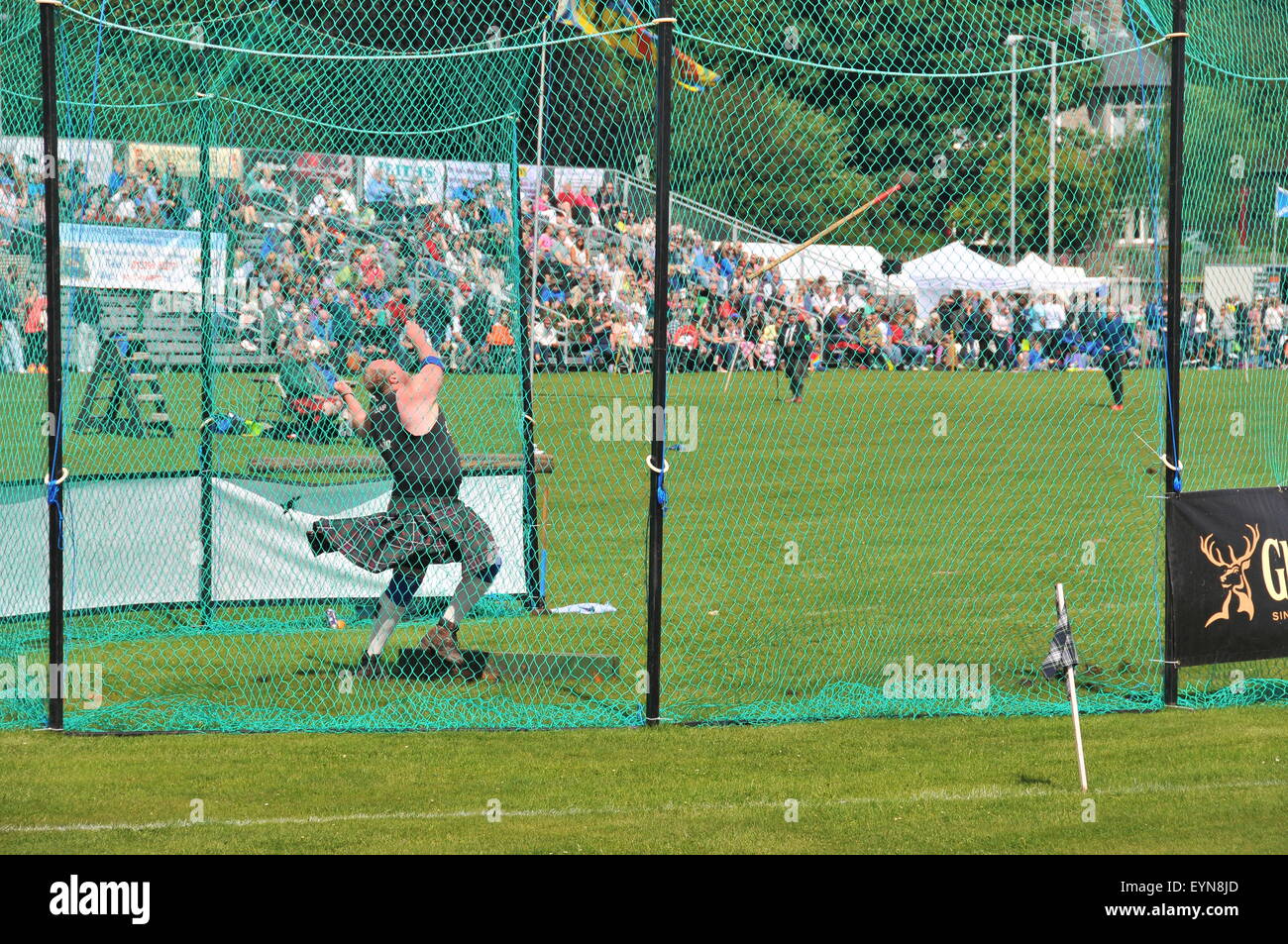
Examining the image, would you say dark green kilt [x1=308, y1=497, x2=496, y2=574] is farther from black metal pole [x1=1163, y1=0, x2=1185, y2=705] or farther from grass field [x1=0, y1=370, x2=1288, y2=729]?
black metal pole [x1=1163, y1=0, x2=1185, y2=705]

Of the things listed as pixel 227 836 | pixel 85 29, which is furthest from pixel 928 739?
pixel 85 29

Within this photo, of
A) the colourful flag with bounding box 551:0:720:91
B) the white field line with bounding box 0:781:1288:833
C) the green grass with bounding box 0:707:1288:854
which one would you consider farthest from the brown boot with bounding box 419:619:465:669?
the colourful flag with bounding box 551:0:720:91

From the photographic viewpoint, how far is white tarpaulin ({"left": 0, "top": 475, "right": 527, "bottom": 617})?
1027 cm

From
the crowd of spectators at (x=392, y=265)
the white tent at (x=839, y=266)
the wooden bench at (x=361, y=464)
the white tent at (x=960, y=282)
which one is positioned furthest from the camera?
the white tent at (x=839, y=266)

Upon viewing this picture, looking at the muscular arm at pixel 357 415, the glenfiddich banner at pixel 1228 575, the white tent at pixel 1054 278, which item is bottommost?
the glenfiddich banner at pixel 1228 575

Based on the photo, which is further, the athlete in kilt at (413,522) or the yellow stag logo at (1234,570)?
the athlete in kilt at (413,522)

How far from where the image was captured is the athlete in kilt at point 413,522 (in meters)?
9.13

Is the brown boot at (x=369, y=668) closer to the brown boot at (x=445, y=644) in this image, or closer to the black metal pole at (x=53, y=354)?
the brown boot at (x=445, y=644)

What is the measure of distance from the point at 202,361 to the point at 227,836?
18.4 feet

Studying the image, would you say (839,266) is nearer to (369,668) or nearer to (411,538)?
(411,538)

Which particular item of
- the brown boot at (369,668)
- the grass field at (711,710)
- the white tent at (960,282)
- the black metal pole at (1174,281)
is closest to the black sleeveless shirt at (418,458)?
the brown boot at (369,668)

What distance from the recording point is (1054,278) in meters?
19.2

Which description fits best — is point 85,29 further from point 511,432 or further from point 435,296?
point 511,432

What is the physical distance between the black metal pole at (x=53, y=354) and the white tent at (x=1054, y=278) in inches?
423
